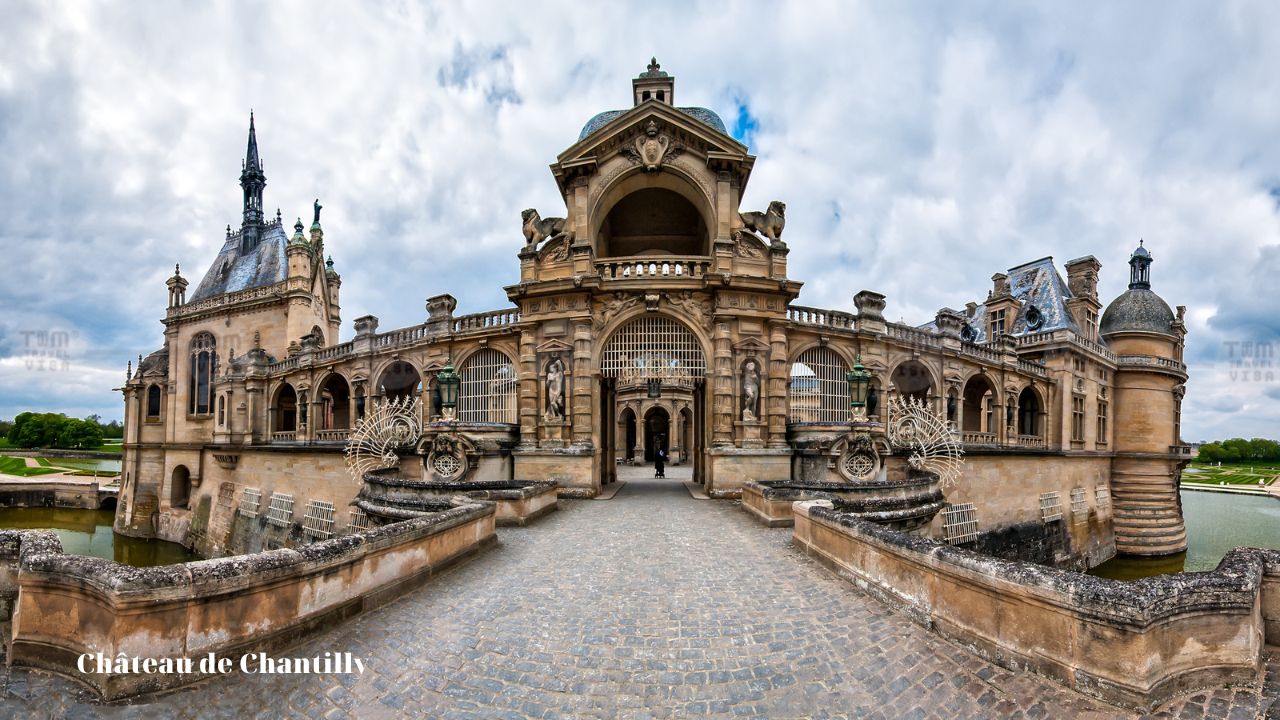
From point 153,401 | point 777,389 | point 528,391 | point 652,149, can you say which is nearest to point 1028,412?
point 777,389

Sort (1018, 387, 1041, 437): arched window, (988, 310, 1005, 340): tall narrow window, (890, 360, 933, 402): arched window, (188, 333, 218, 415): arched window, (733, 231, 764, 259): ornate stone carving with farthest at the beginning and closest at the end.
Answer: (188, 333, 218, 415): arched window
(988, 310, 1005, 340): tall narrow window
(1018, 387, 1041, 437): arched window
(890, 360, 933, 402): arched window
(733, 231, 764, 259): ornate stone carving

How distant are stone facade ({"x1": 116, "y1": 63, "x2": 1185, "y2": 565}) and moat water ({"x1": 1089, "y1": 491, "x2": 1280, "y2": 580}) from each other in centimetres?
113

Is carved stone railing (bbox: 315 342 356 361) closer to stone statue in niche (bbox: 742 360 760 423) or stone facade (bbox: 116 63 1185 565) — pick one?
stone facade (bbox: 116 63 1185 565)

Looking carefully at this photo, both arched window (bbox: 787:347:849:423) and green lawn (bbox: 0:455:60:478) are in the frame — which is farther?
green lawn (bbox: 0:455:60:478)

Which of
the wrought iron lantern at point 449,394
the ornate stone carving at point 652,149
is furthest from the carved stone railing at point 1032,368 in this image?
the wrought iron lantern at point 449,394

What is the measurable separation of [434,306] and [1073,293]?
30920 millimetres

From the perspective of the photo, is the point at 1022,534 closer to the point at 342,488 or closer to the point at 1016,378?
the point at 1016,378

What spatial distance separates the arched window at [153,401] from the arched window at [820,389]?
36.5m

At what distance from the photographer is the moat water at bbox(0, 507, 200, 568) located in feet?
95.4

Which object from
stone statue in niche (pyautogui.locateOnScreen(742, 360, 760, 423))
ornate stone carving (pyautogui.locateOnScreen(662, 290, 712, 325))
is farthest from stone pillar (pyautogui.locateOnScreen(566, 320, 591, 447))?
stone statue in niche (pyautogui.locateOnScreen(742, 360, 760, 423))

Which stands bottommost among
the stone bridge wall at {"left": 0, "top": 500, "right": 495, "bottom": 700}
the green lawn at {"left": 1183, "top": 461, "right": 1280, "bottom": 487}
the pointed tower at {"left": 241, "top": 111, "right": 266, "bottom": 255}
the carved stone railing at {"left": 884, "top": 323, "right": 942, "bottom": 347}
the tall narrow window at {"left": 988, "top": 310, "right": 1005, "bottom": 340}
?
the green lawn at {"left": 1183, "top": 461, "right": 1280, "bottom": 487}

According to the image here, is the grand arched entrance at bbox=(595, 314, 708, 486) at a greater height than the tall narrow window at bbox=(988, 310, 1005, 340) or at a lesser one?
lesser

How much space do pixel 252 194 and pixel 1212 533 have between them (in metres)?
63.9

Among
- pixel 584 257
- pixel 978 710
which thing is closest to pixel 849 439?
pixel 584 257
